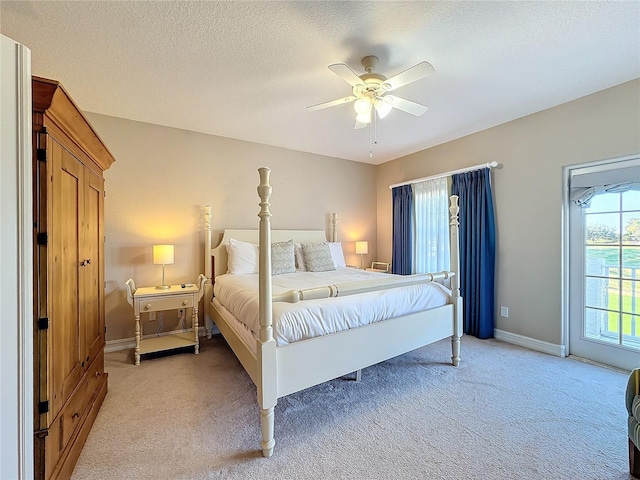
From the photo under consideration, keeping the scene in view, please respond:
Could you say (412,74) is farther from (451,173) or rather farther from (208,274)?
(208,274)

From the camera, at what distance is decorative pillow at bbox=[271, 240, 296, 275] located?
3.29 m

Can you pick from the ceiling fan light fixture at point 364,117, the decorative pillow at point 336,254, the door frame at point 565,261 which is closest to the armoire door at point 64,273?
the ceiling fan light fixture at point 364,117

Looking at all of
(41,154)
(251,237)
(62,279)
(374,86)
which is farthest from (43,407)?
(251,237)

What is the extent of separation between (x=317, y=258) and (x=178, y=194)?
6.05ft

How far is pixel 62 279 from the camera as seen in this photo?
4.53 feet

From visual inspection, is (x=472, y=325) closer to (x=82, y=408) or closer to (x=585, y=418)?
(x=585, y=418)

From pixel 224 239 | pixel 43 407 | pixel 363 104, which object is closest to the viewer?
pixel 43 407

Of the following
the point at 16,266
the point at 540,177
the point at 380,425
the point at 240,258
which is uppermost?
the point at 540,177

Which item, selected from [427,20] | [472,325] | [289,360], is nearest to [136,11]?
[427,20]

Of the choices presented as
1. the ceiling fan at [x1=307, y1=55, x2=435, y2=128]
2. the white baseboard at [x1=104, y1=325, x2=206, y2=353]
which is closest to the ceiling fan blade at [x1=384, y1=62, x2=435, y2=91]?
the ceiling fan at [x1=307, y1=55, x2=435, y2=128]

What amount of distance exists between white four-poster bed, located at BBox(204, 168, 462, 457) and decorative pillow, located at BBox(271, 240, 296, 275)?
753mm

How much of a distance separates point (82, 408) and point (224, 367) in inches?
44.0

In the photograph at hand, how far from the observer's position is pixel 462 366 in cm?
255

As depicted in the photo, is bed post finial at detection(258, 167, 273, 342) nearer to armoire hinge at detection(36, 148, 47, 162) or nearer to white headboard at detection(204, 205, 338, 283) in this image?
armoire hinge at detection(36, 148, 47, 162)
